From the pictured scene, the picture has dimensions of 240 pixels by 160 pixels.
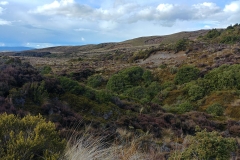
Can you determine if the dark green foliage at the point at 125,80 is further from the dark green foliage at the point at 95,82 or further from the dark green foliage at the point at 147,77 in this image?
the dark green foliage at the point at 95,82

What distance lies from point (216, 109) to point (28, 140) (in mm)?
13409

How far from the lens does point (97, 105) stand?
9359 millimetres

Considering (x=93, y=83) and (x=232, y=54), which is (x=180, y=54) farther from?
(x=93, y=83)

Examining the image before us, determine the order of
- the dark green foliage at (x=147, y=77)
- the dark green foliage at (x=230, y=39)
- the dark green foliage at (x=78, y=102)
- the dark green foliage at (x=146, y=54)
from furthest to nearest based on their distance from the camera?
the dark green foliage at (x=146, y=54), the dark green foliage at (x=230, y=39), the dark green foliage at (x=147, y=77), the dark green foliage at (x=78, y=102)

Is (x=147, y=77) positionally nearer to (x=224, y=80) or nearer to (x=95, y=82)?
(x=95, y=82)

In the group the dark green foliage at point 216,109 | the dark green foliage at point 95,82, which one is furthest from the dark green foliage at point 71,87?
the dark green foliage at point 95,82

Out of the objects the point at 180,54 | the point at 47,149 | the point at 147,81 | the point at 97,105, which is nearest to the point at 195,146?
the point at 47,149

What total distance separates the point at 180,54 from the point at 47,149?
116 feet

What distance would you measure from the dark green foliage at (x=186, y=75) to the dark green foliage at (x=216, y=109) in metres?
5.93

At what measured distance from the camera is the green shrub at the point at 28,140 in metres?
3.05

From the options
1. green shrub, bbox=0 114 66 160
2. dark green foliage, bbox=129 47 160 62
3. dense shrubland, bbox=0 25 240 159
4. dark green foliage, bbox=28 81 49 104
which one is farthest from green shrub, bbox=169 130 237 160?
dark green foliage, bbox=129 47 160 62

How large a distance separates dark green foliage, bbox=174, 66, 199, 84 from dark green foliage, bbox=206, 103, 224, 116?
5.93 metres

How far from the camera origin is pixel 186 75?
834 inches

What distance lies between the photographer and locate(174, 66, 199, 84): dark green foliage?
68.1ft
